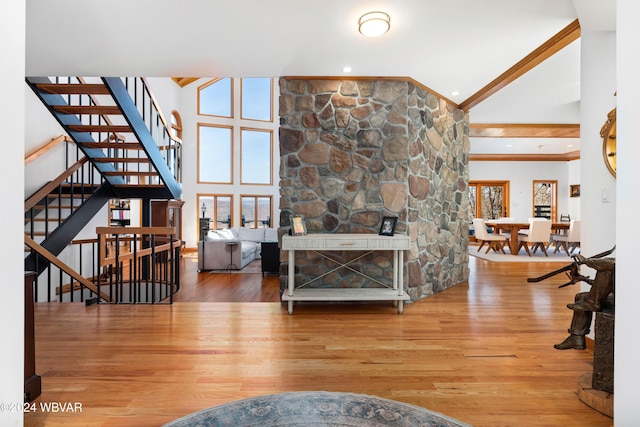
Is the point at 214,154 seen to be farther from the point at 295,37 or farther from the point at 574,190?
the point at 574,190

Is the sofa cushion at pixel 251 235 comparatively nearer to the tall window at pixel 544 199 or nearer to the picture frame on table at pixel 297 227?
the picture frame on table at pixel 297 227

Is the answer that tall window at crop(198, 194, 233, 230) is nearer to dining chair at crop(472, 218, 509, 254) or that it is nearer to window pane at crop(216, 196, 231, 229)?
window pane at crop(216, 196, 231, 229)

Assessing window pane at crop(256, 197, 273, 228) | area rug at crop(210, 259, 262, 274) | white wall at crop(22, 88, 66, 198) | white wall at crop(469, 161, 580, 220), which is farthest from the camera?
window pane at crop(256, 197, 273, 228)

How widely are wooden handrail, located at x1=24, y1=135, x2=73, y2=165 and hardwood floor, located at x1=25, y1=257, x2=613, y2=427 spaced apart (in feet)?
7.30

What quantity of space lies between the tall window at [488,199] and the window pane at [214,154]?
780 centimetres

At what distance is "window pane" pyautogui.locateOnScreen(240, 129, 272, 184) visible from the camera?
37.0ft

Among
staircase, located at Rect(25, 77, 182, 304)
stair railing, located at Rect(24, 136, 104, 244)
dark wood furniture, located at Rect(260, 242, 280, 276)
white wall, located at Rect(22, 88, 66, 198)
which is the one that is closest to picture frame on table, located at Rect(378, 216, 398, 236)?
dark wood furniture, located at Rect(260, 242, 280, 276)

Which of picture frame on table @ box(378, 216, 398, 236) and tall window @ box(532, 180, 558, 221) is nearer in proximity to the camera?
picture frame on table @ box(378, 216, 398, 236)

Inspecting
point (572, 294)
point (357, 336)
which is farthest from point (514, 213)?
point (357, 336)

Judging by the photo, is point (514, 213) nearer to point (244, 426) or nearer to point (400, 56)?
point (400, 56)

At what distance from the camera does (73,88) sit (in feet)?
13.7

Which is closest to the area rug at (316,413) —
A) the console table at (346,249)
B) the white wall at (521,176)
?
the console table at (346,249)

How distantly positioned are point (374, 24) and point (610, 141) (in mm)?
1888
